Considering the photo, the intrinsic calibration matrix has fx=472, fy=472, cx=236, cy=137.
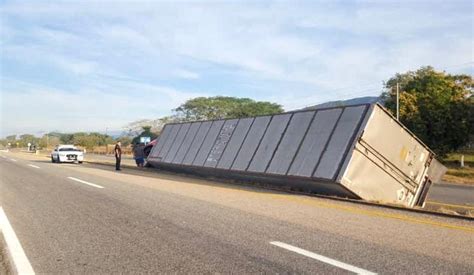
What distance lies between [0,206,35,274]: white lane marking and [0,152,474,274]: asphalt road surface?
0.10 meters

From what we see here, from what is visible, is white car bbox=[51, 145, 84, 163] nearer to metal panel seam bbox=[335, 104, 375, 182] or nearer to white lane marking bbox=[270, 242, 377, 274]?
metal panel seam bbox=[335, 104, 375, 182]

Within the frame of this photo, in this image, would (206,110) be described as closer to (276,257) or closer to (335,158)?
(335,158)

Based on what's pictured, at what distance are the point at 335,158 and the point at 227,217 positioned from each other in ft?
17.7

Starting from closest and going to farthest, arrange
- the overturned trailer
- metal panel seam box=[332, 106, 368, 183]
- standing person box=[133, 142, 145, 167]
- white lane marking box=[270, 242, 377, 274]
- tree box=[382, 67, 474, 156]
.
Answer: white lane marking box=[270, 242, 377, 274], metal panel seam box=[332, 106, 368, 183], the overturned trailer, standing person box=[133, 142, 145, 167], tree box=[382, 67, 474, 156]

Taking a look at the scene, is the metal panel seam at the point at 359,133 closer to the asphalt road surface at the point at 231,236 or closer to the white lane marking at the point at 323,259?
the asphalt road surface at the point at 231,236

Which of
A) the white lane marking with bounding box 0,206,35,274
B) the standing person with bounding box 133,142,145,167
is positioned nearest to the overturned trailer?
the white lane marking with bounding box 0,206,35,274

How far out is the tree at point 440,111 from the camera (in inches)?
1614

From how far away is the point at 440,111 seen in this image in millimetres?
42531

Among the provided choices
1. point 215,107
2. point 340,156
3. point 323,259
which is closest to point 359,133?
point 340,156

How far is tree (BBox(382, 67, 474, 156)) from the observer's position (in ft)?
135

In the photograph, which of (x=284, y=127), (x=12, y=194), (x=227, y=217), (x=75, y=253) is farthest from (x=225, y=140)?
(x=75, y=253)

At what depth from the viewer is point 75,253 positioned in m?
6.25

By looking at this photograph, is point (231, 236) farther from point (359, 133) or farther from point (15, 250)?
point (359, 133)

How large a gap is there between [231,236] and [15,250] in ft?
9.97
